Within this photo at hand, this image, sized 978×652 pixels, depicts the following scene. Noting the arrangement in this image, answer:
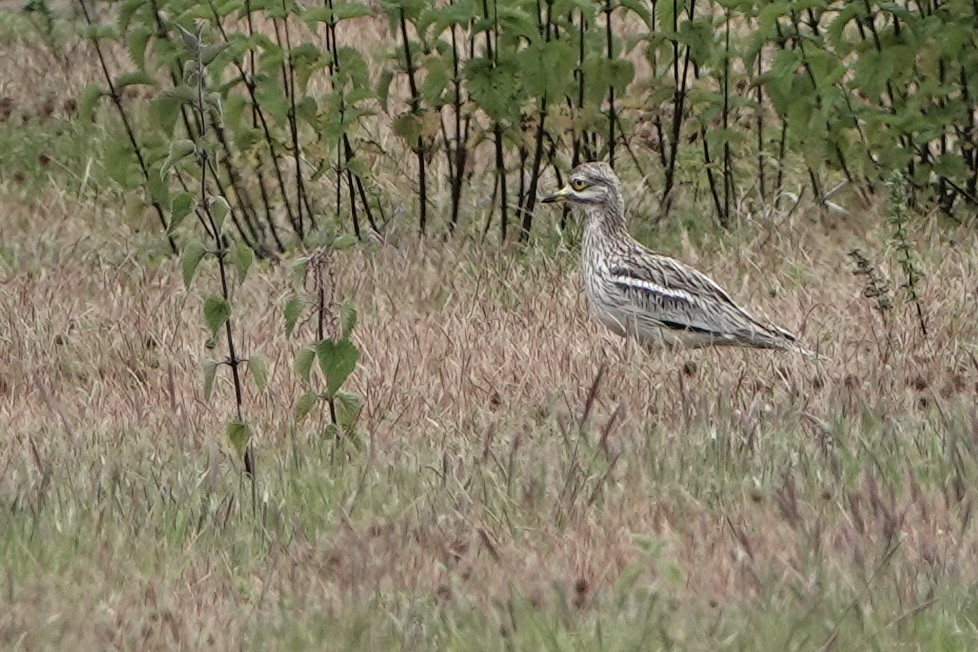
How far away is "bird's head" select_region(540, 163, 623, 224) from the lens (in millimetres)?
8688

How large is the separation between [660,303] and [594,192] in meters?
0.92

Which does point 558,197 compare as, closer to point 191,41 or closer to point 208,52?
point 208,52

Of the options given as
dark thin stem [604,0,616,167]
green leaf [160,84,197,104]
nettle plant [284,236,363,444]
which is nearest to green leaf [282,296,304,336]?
nettle plant [284,236,363,444]

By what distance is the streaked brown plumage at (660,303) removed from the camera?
25.3 feet

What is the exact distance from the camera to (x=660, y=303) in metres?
7.98

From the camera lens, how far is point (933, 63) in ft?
30.1

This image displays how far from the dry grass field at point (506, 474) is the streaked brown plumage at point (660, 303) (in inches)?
6.1

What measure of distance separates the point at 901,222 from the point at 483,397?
1.64 meters

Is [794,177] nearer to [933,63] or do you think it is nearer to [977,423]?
[933,63]

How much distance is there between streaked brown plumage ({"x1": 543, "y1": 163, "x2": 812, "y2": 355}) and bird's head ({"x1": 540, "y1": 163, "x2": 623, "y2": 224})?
0.15 meters

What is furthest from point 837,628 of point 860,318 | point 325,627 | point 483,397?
point 860,318

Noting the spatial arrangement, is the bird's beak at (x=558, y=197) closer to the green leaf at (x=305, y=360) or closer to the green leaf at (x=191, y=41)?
the green leaf at (x=305, y=360)

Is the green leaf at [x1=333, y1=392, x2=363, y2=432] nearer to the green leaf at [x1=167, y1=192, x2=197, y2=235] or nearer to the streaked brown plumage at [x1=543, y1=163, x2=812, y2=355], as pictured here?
the green leaf at [x1=167, y1=192, x2=197, y2=235]

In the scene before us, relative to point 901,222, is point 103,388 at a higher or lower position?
lower
